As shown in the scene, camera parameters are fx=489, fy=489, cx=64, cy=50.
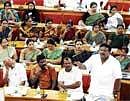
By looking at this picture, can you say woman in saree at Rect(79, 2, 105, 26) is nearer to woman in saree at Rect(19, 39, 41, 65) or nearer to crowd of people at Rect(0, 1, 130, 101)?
crowd of people at Rect(0, 1, 130, 101)

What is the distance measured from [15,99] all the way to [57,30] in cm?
389

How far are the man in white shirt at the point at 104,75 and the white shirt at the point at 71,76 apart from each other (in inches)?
8.5

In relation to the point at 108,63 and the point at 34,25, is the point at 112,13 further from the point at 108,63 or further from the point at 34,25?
the point at 108,63

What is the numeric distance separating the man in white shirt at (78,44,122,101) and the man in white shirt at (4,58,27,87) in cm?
114

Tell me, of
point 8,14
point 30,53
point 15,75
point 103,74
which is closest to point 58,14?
point 8,14

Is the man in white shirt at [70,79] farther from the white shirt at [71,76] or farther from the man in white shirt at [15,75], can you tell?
the man in white shirt at [15,75]

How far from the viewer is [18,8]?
1199cm

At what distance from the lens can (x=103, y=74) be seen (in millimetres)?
7512

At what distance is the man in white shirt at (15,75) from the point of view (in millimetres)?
8070

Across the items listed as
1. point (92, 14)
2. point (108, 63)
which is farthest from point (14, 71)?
point (92, 14)

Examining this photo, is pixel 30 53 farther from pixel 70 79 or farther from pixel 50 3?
pixel 50 3

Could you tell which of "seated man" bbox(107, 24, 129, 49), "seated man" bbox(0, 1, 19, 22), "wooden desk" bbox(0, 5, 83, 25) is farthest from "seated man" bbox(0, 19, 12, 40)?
"seated man" bbox(107, 24, 129, 49)

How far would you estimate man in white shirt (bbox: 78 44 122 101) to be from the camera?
7418 millimetres

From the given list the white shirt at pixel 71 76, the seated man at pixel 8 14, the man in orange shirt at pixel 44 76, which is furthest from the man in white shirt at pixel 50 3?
the white shirt at pixel 71 76
